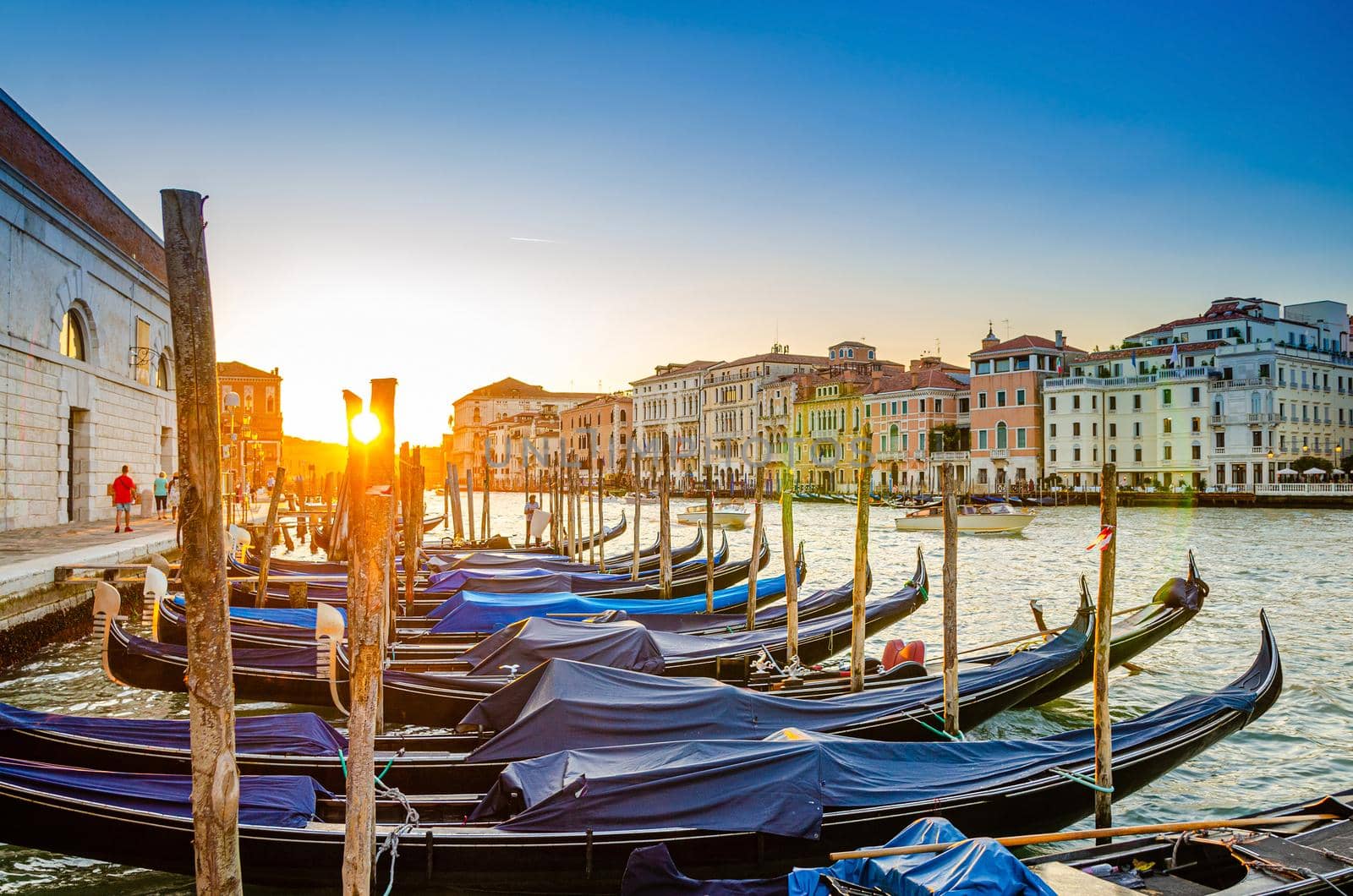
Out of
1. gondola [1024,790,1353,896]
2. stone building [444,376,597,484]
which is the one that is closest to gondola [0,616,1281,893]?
gondola [1024,790,1353,896]

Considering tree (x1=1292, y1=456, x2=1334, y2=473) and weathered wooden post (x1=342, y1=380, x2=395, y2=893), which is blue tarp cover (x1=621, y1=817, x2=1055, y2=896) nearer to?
weathered wooden post (x1=342, y1=380, x2=395, y2=893)

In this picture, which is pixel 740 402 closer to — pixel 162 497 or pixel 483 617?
pixel 162 497

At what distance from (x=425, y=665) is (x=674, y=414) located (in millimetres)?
53750

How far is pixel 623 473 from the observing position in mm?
61375

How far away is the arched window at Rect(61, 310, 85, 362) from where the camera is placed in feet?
48.0

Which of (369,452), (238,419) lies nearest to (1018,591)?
(369,452)

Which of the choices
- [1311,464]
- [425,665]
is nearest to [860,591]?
[425,665]

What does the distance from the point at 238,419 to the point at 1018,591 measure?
25823 mm

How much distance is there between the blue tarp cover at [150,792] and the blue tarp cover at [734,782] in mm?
743

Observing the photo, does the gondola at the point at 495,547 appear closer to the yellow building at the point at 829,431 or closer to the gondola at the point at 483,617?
the gondola at the point at 483,617

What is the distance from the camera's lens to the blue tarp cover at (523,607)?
8.63 metres

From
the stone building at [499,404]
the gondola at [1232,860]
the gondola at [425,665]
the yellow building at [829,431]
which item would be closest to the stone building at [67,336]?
the gondola at [425,665]

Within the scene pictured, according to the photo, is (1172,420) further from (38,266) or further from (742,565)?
(38,266)

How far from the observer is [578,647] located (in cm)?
610
